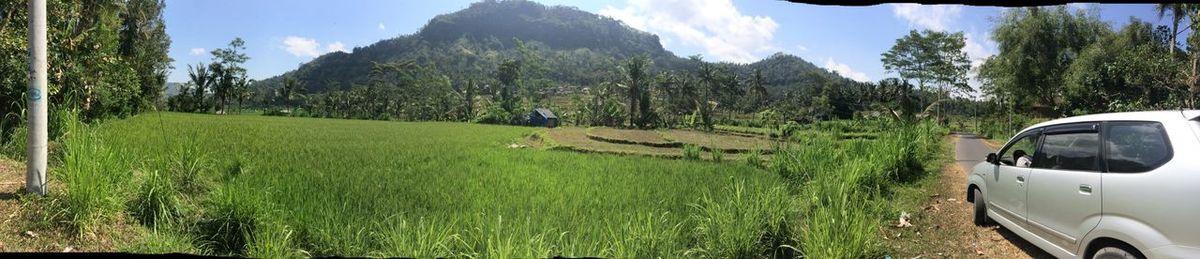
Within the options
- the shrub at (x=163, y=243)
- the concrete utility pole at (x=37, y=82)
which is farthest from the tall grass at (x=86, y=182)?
the concrete utility pole at (x=37, y=82)

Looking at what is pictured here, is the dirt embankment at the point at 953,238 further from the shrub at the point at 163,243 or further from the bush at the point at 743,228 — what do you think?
the shrub at the point at 163,243

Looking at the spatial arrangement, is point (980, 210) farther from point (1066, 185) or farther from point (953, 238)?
point (1066, 185)

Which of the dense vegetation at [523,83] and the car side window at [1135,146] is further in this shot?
the dense vegetation at [523,83]

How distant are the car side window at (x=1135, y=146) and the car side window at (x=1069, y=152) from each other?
0.10 m

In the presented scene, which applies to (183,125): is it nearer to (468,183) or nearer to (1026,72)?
(468,183)

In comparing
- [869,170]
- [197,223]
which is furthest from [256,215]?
[869,170]

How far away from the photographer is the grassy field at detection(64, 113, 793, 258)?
16.0 feet

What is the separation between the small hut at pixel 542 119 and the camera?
4225 cm

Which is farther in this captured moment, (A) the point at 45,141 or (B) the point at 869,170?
(B) the point at 869,170

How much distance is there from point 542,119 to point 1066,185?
3982cm

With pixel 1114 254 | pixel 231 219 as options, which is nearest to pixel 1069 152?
pixel 1114 254

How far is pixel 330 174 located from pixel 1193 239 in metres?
8.53

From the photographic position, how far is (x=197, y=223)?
5.29m

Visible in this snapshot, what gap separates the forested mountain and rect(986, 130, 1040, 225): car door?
1076 inches
